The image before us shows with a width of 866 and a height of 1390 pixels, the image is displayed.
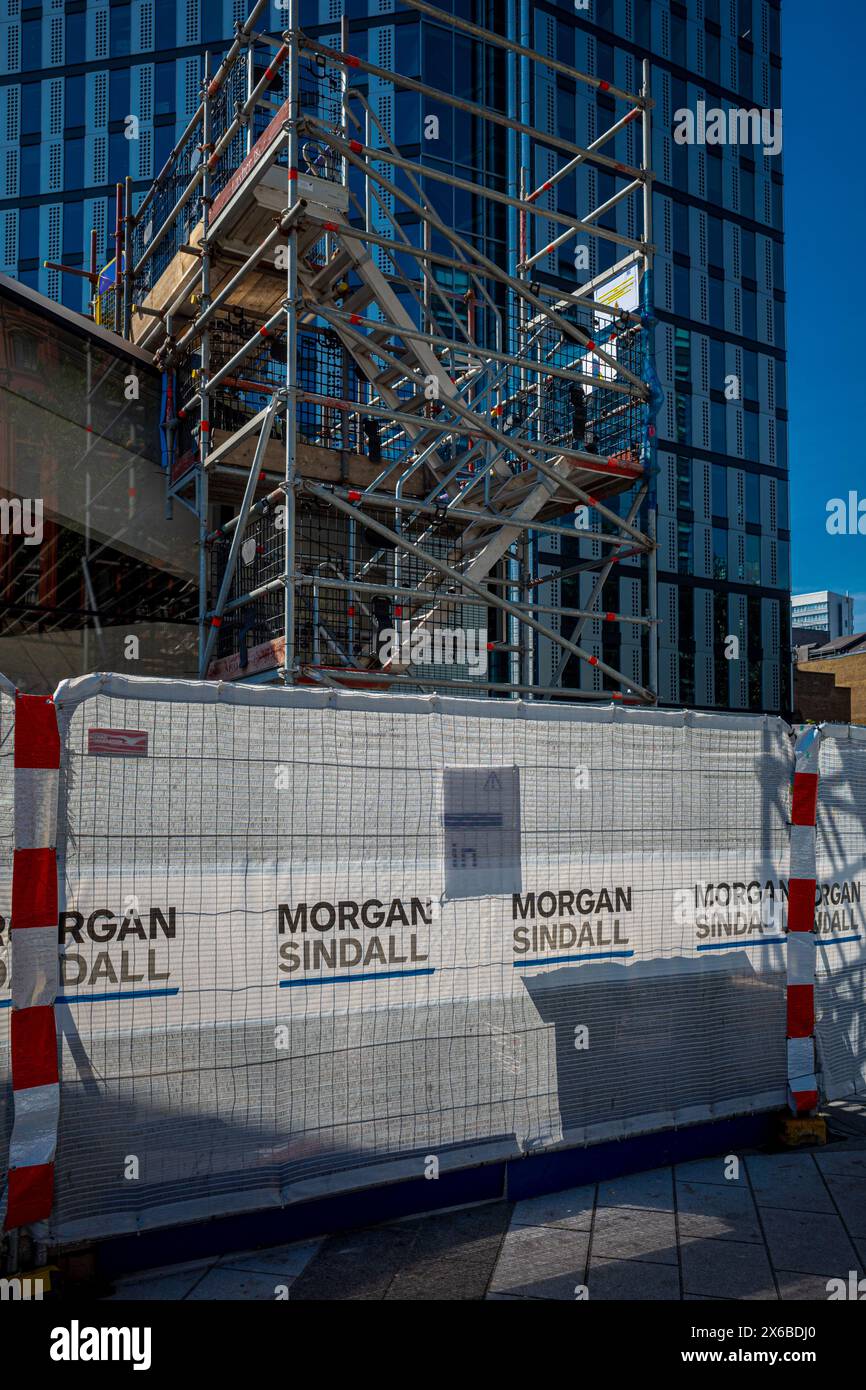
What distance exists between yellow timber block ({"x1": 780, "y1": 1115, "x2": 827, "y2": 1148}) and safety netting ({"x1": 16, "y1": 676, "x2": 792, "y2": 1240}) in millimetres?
144

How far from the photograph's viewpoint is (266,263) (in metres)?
11.5

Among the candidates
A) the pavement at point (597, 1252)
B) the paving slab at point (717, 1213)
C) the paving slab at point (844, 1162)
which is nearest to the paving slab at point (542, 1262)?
the pavement at point (597, 1252)

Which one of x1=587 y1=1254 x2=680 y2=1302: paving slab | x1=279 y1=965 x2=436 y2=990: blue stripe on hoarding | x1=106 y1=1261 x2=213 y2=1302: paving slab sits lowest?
x1=587 y1=1254 x2=680 y2=1302: paving slab

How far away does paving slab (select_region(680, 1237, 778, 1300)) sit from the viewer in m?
4.24

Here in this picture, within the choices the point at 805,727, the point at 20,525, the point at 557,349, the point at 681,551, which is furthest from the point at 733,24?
the point at 805,727

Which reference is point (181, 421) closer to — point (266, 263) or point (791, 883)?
point (266, 263)

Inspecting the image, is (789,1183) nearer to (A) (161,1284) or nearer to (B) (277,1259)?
(B) (277,1259)

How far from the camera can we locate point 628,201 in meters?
32.7

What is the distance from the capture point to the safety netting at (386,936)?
423cm

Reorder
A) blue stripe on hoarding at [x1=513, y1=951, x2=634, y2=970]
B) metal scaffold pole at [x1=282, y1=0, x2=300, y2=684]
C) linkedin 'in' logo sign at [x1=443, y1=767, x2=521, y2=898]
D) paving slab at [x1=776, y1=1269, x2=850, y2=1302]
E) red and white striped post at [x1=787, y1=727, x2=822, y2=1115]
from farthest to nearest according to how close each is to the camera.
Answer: metal scaffold pole at [x1=282, y1=0, x2=300, y2=684], red and white striped post at [x1=787, y1=727, x2=822, y2=1115], blue stripe on hoarding at [x1=513, y1=951, x2=634, y2=970], linkedin 'in' logo sign at [x1=443, y1=767, x2=521, y2=898], paving slab at [x1=776, y1=1269, x2=850, y2=1302]

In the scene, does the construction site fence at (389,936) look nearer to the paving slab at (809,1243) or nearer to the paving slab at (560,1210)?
the paving slab at (560,1210)

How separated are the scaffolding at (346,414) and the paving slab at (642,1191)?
204 inches

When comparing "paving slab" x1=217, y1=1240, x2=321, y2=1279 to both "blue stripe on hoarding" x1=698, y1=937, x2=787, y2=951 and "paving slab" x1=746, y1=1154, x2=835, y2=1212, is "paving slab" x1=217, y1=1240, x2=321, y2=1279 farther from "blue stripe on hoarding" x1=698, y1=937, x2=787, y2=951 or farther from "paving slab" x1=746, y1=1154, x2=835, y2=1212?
"blue stripe on hoarding" x1=698, y1=937, x2=787, y2=951

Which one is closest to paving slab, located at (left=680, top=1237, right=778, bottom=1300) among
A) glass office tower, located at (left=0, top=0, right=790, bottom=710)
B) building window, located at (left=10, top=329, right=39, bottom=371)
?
building window, located at (left=10, top=329, right=39, bottom=371)
